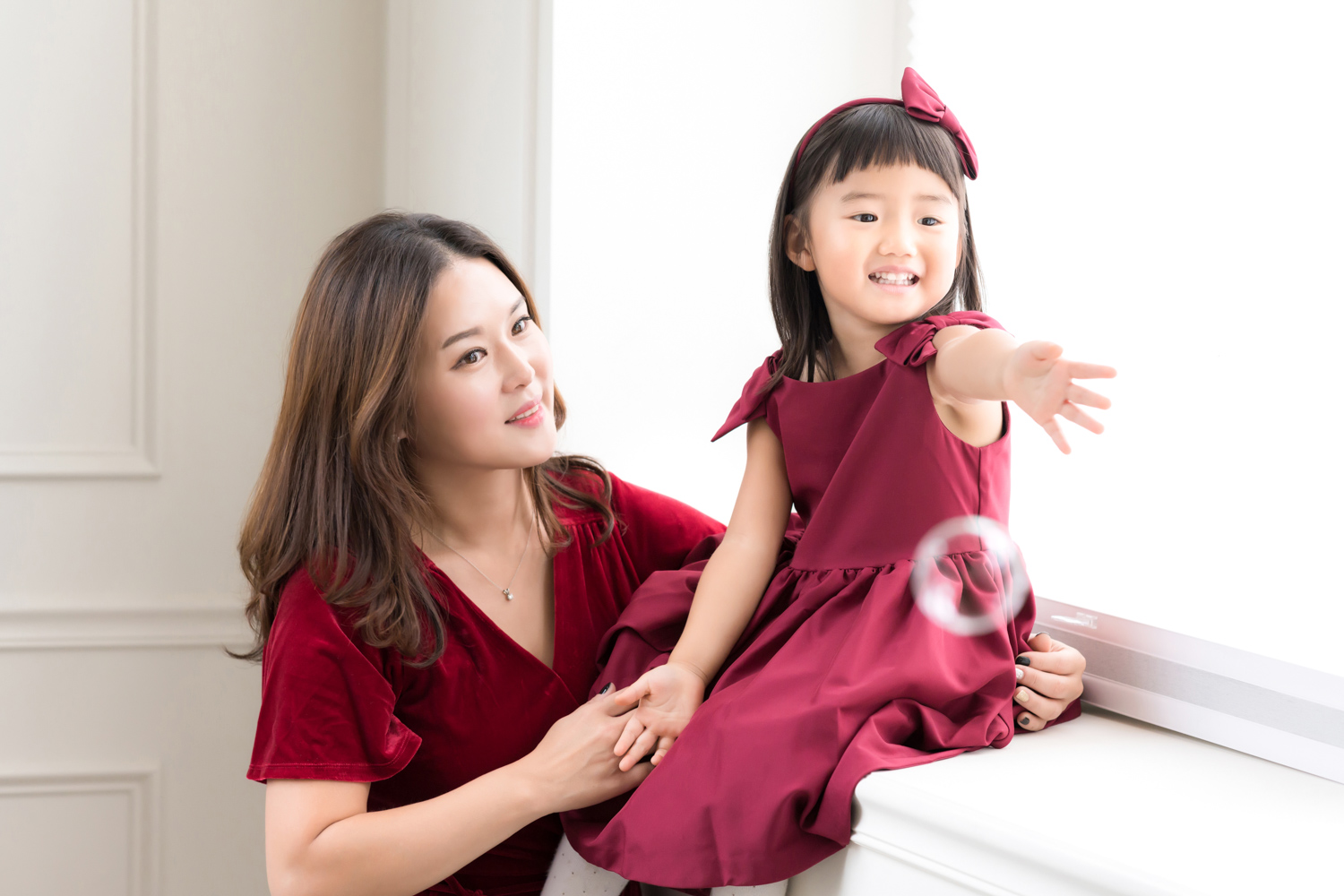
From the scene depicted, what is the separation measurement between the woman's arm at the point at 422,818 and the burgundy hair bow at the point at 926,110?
0.66 metres

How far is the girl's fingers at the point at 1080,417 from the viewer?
71 cm

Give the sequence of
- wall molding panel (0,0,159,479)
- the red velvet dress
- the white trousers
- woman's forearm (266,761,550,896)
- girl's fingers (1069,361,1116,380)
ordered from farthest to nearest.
Answer: 1. wall molding panel (0,0,159,479)
2. the white trousers
3. woman's forearm (266,761,550,896)
4. the red velvet dress
5. girl's fingers (1069,361,1116,380)

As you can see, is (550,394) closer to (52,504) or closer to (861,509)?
(861,509)

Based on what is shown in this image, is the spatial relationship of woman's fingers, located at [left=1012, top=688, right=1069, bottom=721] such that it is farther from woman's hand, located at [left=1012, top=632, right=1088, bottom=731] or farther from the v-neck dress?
the v-neck dress

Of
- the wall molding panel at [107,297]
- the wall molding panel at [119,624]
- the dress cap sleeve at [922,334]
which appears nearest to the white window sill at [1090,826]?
the dress cap sleeve at [922,334]

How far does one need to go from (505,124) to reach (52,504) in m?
1.08

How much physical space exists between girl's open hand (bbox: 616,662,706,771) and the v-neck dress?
18cm

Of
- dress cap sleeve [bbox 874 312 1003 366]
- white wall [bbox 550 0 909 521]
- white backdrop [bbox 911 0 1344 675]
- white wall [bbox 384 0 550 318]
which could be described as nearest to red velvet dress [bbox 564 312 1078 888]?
dress cap sleeve [bbox 874 312 1003 366]

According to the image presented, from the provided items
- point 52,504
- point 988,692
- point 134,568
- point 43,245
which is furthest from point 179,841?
point 988,692

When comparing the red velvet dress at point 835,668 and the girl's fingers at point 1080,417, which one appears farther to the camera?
the red velvet dress at point 835,668

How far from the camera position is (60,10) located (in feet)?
5.73

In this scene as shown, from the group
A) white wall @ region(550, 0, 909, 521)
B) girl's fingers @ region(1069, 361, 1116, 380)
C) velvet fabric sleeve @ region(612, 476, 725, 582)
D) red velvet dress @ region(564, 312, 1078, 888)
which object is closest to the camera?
girl's fingers @ region(1069, 361, 1116, 380)

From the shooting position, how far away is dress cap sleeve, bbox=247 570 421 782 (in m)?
0.97

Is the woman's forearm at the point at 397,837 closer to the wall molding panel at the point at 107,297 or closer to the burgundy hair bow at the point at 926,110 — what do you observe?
the burgundy hair bow at the point at 926,110
